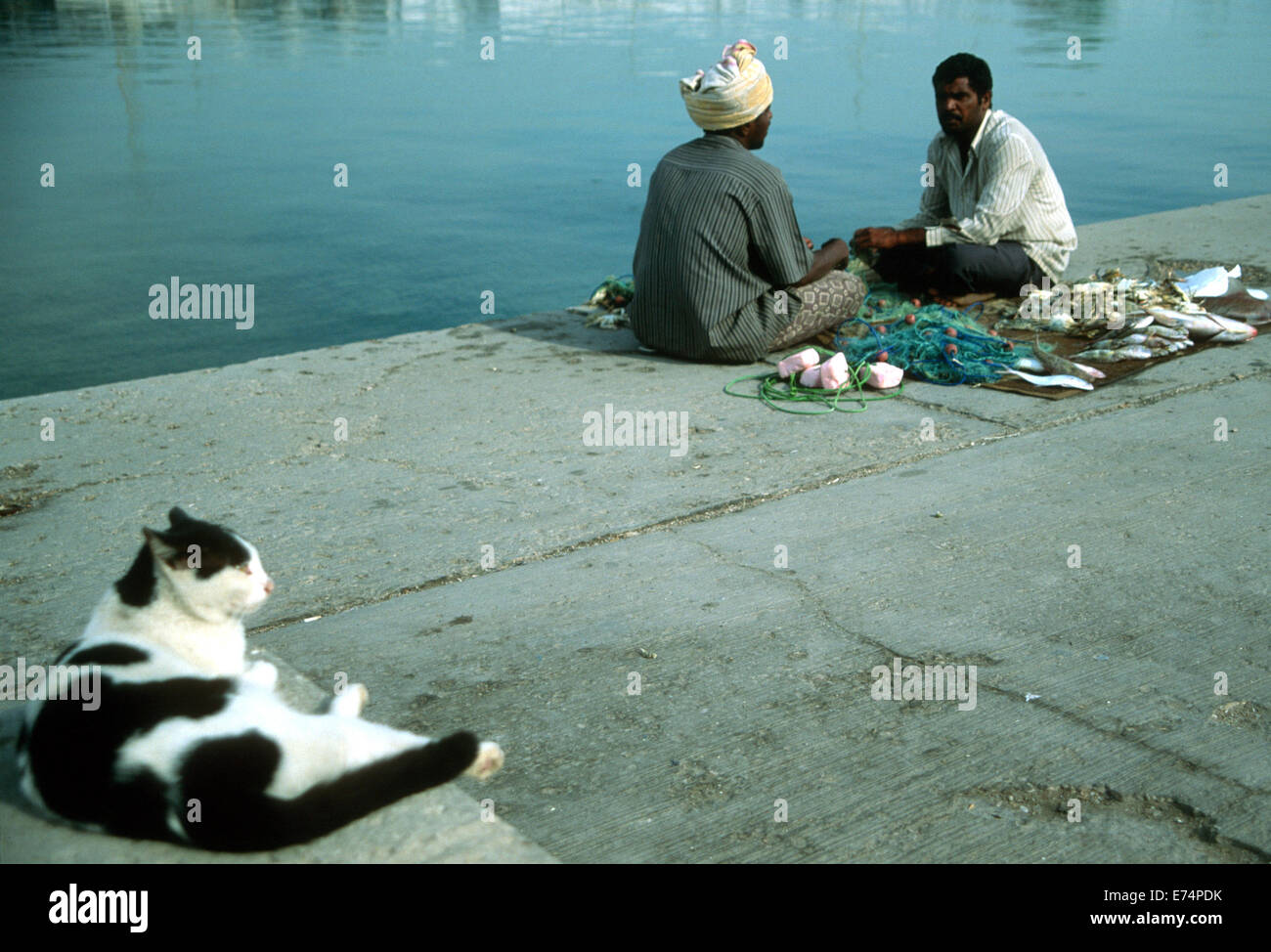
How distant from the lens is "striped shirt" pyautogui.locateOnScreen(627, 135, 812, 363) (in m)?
5.70

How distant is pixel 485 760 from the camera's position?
2.34 m

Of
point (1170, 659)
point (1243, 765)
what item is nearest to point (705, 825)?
Result: point (1243, 765)

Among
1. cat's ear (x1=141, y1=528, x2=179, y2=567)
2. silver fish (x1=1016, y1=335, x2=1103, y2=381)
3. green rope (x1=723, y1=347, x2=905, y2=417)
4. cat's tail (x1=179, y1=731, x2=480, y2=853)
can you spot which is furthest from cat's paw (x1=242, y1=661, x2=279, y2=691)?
silver fish (x1=1016, y1=335, x2=1103, y2=381)

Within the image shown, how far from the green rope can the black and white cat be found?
3192mm

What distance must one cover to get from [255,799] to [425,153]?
503 inches

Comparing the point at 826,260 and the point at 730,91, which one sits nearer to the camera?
the point at 730,91

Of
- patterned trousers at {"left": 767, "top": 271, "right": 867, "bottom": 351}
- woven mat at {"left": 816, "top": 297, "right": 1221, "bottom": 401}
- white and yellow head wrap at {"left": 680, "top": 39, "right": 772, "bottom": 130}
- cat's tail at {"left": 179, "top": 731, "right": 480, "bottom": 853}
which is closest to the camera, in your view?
Result: cat's tail at {"left": 179, "top": 731, "right": 480, "bottom": 853}

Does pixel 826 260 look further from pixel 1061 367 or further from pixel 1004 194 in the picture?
pixel 1061 367

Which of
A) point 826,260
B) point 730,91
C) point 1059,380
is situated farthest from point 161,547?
point 826,260

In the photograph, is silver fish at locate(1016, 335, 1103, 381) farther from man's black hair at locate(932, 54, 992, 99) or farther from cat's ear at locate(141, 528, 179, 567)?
cat's ear at locate(141, 528, 179, 567)

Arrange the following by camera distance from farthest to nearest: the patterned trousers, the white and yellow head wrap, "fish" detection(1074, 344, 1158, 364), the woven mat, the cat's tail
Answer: the patterned trousers < "fish" detection(1074, 344, 1158, 364) < the white and yellow head wrap < the woven mat < the cat's tail
